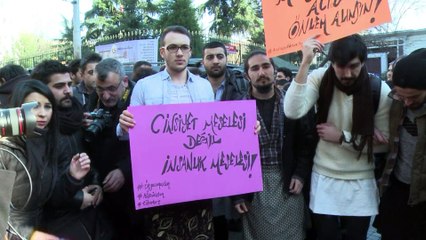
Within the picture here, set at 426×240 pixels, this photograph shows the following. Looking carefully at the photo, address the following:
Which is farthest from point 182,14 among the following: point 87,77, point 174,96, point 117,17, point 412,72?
point 412,72

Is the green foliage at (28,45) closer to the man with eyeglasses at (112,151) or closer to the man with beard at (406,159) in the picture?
the man with eyeglasses at (112,151)

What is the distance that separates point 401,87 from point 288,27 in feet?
2.57

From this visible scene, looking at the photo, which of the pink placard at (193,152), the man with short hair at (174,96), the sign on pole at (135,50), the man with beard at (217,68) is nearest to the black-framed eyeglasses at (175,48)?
the man with short hair at (174,96)

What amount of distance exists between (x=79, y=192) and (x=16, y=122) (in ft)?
4.30

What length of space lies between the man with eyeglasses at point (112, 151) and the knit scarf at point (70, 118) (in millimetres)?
109

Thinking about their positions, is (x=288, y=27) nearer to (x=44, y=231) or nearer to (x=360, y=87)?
(x=360, y=87)

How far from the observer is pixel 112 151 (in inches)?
114

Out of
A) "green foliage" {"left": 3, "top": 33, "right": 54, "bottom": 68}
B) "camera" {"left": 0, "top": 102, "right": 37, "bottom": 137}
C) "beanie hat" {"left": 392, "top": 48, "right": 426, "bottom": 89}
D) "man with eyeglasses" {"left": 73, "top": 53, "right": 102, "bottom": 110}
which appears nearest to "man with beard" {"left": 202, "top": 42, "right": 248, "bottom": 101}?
"man with eyeglasses" {"left": 73, "top": 53, "right": 102, "bottom": 110}

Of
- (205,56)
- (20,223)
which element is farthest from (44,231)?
(205,56)

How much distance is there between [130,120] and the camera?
2.41m

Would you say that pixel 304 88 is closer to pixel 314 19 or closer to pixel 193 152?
pixel 314 19

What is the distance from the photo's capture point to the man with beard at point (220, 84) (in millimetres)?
3260

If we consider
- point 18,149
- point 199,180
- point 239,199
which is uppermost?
point 18,149

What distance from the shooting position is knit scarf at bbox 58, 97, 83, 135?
2580 mm
